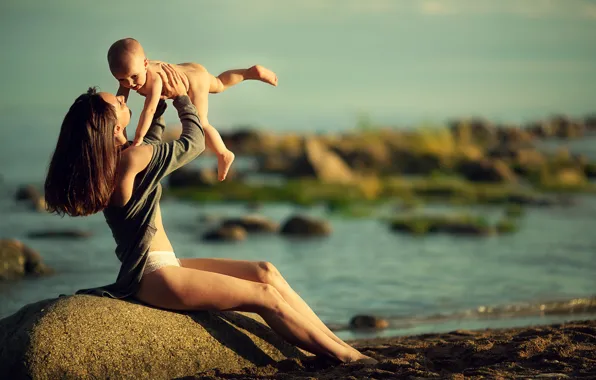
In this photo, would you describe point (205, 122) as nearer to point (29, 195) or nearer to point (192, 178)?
point (29, 195)

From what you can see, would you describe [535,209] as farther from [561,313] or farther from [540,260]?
[561,313]

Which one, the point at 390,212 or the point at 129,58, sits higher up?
the point at 129,58

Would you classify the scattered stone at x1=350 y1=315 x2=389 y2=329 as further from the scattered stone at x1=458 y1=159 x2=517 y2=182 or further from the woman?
the scattered stone at x1=458 y1=159 x2=517 y2=182

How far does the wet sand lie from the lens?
18.1 feet

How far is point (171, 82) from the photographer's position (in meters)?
5.93

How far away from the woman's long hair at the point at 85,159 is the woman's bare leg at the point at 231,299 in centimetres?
59

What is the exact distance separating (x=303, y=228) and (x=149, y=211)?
29.9 feet

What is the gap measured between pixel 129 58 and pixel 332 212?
476 inches

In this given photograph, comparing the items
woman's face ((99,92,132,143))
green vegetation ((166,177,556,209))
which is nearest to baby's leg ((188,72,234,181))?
woman's face ((99,92,132,143))

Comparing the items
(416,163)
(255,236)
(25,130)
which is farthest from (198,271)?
(25,130)

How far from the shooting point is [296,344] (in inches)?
231

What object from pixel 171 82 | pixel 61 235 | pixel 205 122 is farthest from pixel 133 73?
pixel 61 235

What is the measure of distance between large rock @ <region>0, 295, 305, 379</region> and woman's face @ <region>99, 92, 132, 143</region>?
3.21 ft

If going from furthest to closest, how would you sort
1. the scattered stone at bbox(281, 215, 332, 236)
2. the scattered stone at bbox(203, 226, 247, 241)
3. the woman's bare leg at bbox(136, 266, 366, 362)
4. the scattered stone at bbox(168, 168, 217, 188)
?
the scattered stone at bbox(168, 168, 217, 188) < the scattered stone at bbox(281, 215, 332, 236) < the scattered stone at bbox(203, 226, 247, 241) < the woman's bare leg at bbox(136, 266, 366, 362)
